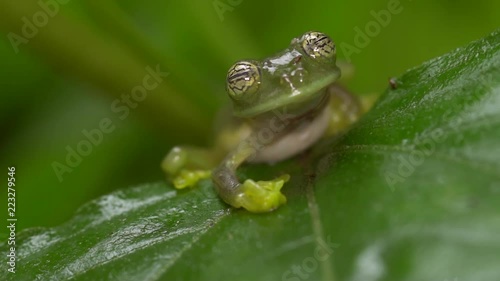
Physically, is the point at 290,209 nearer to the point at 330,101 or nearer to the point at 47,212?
the point at 330,101

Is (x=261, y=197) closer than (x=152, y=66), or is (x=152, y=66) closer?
(x=261, y=197)

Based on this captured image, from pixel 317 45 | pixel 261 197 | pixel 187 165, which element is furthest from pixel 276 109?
pixel 261 197

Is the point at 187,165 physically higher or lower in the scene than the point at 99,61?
lower

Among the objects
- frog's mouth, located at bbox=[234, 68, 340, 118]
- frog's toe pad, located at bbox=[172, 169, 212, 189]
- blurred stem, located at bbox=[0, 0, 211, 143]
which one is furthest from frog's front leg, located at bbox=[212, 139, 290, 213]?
blurred stem, located at bbox=[0, 0, 211, 143]

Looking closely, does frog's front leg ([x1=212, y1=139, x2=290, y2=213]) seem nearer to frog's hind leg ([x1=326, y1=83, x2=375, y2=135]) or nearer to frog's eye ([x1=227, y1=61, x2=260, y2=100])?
frog's eye ([x1=227, y1=61, x2=260, y2=100])

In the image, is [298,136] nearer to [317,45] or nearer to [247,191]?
[317,45]

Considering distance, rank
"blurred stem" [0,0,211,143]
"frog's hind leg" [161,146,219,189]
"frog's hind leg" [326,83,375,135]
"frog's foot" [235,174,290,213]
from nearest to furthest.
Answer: "frog's foot" [235,174,290,213]
"frog's hind leg" [161,146,219,189]
"blurred stem" [0,0,211,143]
"frog's hind leg" [326,83,375,135]
